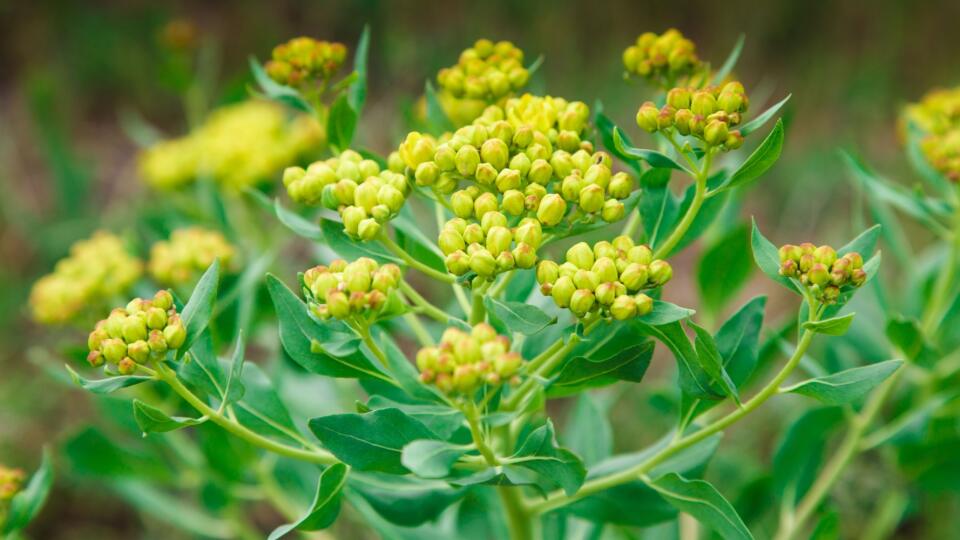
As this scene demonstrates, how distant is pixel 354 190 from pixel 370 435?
13.1 inches

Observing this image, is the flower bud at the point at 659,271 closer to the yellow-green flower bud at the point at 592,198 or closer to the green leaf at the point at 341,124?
the yellow-green flower bud at the point at 592,198

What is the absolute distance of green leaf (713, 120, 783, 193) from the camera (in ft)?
4.16

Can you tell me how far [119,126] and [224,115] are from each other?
3.72 metres

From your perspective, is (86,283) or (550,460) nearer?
(550,460)

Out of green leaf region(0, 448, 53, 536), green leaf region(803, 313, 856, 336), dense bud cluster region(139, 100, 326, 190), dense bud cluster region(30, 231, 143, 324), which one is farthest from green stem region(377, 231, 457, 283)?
dense bud cluster region(139, 100, 326, 190)

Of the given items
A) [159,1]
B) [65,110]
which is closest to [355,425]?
[65,110]

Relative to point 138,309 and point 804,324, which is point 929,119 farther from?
point 138,309

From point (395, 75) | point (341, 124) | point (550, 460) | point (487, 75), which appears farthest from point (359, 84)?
point (395, 75)

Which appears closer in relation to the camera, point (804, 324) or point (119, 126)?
point (804, 324)

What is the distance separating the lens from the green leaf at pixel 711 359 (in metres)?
1.26

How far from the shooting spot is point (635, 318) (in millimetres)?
1242

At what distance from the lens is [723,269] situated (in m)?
1.93

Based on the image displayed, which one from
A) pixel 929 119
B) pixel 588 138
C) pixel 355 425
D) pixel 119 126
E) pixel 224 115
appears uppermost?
pixel 588 138

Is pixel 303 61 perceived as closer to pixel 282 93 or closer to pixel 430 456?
pixel 282 93
